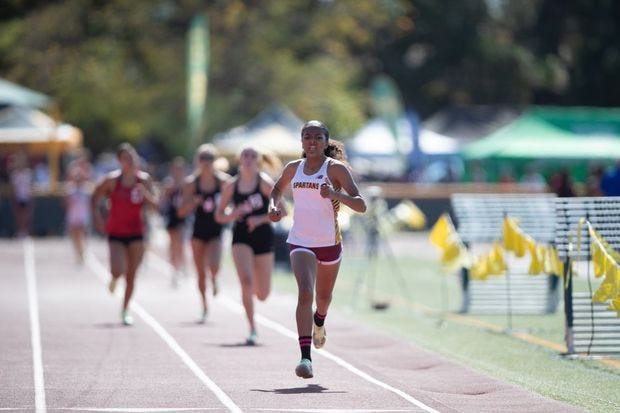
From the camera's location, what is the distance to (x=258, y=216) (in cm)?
1518

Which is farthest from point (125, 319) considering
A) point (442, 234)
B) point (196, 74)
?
point (196, 74)

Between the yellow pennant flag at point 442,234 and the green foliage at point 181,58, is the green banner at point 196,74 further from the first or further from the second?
the yellow pennant flag at point 442,234

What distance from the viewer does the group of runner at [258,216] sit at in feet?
39.1

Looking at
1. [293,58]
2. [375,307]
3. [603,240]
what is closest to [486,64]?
[293,58]

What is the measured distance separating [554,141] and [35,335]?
32547 millimetres

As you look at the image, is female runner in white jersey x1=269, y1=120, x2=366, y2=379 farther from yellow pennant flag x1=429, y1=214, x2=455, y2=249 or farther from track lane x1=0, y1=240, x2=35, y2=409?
yellow pennant flag x1=429, y1=214, x2=455, y2=249

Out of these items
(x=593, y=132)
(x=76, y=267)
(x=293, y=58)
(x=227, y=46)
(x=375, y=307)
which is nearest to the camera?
(x=375, y=307)

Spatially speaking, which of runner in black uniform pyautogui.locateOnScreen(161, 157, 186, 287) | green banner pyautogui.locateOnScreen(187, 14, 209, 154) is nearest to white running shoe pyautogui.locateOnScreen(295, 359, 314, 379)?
runner in black uniform pyautogui.locateOnScreen(161, 157, 186, 287)

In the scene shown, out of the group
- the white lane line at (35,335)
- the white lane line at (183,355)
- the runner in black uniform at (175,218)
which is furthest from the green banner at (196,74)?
the runner in black uniform at (175,218)

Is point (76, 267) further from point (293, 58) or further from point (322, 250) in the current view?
point (293, 58)

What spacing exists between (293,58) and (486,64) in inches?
654

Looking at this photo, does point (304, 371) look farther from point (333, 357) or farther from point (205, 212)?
point (205, 212)

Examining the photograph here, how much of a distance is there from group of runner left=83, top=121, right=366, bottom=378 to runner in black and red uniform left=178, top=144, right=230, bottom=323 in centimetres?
1

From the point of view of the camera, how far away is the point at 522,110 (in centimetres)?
6469
